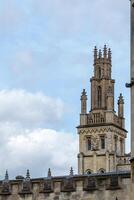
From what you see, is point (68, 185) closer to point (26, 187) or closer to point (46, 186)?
point (46, 186)

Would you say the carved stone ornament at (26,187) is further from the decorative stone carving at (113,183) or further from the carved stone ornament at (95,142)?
the carved stone ornament at (95,142)

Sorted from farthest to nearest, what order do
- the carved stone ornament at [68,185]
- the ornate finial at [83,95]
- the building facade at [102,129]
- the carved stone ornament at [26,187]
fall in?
the ornate finial at [83,95]
the building facade at [102,129]
the carved stone ornament at [26,187]
the carved stone ornament at [68,185]

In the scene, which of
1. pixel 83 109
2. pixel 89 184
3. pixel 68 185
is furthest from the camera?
pixel 83 109

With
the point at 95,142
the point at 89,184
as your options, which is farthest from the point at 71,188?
the point at 95,142

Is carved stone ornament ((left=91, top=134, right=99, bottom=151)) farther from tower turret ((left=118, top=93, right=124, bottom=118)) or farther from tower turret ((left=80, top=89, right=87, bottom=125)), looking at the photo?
tower turret ((left=118, top=93, right=124, bottom=118))

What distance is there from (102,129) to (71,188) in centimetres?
10248

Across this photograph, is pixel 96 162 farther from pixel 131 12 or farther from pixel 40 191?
pixel 131 12

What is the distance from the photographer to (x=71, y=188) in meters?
46.7

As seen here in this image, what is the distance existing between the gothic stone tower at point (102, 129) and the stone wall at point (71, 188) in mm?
92079

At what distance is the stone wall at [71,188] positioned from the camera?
149ft

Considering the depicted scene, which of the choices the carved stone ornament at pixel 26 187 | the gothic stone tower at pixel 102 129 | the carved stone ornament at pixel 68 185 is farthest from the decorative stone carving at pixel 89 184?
the gothic stone tower at pixel 102 129

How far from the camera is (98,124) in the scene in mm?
149500

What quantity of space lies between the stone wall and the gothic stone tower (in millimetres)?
92079

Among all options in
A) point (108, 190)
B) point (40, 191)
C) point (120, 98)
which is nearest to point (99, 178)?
point (108, 190)
